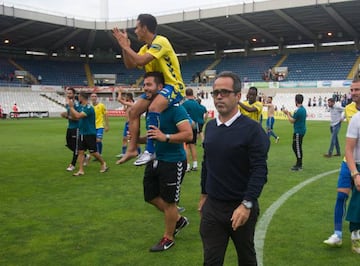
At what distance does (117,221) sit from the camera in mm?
5801

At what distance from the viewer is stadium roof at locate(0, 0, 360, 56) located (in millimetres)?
37469

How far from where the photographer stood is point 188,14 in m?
41.4

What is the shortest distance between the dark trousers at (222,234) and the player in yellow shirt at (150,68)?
5.20 feet

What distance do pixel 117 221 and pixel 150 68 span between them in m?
2.40

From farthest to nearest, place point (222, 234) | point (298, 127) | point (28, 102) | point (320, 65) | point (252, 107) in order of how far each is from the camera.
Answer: point (28, 102) < point (320, 65) < point (298, 127) < point (252, 107) < point (222, 234)

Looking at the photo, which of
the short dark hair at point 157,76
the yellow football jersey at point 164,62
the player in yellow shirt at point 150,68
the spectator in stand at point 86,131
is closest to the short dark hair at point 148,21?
the player in yellow shirt at point 150,68

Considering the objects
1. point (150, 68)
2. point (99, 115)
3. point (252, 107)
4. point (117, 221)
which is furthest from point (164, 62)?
point (99, 115)

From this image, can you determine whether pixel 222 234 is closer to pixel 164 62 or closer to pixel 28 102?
pixel 164 62

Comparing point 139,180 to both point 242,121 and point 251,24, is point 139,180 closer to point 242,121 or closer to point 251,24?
point 242,121

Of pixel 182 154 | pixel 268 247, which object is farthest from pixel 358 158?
pixel 182 154

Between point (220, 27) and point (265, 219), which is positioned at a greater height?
point (220, 27)

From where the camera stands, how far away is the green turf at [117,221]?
4.45 metres

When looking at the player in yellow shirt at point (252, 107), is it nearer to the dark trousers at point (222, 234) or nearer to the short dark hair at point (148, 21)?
the short dark hair at point (148, 21)

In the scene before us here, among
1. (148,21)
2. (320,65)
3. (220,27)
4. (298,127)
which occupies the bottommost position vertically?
(298,127)
